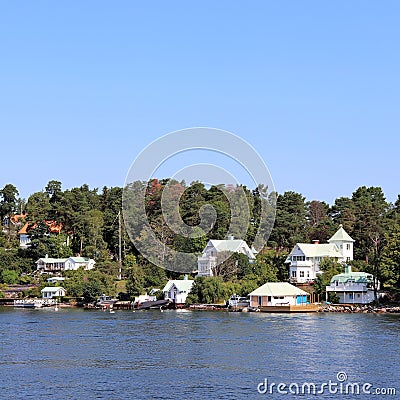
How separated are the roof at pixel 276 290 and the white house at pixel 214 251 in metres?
9.51

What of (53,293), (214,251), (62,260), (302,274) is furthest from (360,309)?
(62,260)

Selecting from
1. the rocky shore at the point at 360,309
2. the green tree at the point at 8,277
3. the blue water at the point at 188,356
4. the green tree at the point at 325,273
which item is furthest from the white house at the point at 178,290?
the green tree at the point at 8,277

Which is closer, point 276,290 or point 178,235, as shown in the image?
point 276,290

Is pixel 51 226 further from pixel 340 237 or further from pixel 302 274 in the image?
pixel 340 237

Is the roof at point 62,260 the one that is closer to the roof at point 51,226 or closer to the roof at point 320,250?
the roof at point 51,226

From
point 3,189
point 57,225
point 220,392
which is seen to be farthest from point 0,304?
point 220,392

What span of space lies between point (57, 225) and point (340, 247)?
29.7 metres

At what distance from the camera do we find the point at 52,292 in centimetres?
6706

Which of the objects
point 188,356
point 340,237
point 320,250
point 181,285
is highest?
point 340,237

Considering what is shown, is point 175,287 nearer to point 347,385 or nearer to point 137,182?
point 137,182

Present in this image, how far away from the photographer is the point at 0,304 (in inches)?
2623

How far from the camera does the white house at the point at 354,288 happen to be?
56844 mm

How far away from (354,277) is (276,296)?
20.5 ft

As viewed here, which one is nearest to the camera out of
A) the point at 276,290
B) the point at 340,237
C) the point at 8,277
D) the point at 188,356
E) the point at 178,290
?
the point at 188,356
